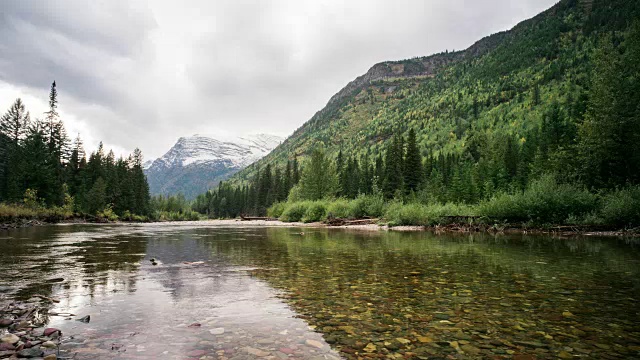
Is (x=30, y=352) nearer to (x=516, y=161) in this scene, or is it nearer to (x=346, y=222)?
(x=346, y=222)

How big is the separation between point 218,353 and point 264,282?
4485 millimetres

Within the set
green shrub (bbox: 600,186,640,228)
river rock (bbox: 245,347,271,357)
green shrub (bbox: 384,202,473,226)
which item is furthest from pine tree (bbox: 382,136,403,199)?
river rock (bbox: 245,347,271,357)

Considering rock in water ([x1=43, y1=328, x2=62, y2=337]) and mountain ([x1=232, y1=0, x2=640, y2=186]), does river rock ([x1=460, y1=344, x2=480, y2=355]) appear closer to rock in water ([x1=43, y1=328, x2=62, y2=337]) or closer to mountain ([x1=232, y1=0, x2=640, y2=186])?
rock in water ([x1=43, y1=328, x2=62, y2=337])

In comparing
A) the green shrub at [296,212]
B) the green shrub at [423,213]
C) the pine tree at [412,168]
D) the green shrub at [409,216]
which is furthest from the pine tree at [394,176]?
the green shrub at [409,216]

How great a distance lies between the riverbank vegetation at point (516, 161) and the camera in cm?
2739

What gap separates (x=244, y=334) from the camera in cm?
497

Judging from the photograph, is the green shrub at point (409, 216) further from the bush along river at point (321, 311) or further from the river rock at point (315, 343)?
the river rock at point (315, 343)

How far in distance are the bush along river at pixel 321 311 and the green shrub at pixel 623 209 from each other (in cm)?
1535

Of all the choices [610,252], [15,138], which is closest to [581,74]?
[610,252]

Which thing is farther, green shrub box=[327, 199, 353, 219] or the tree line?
the tree line

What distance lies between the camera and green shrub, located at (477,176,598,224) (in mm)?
25328

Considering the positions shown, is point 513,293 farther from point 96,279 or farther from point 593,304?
point 96,279

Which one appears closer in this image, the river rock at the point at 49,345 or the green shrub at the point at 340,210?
the river rock at the point at 49,345

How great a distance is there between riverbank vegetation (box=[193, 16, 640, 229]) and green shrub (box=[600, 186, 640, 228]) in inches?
2.7
